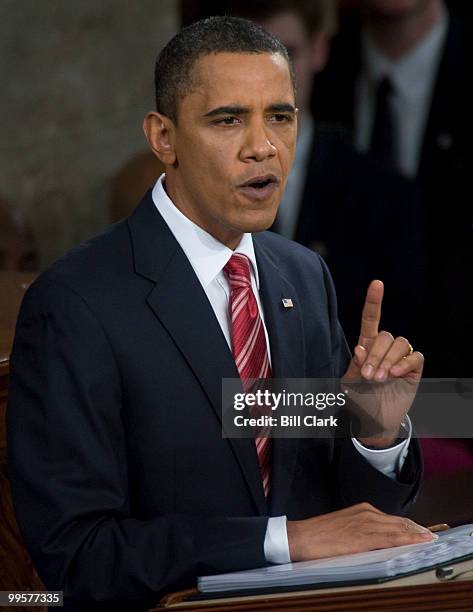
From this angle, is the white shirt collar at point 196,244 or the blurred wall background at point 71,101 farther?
the blurred wall background at point 71,101

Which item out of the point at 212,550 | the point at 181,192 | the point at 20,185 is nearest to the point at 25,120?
the point at 20,185

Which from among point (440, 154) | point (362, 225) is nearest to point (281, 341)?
point (362, 225)

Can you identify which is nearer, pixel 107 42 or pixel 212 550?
pixel 212 550

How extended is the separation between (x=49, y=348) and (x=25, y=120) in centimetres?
254

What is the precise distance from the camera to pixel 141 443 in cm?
185

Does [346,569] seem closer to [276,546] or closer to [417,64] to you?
[276,546]

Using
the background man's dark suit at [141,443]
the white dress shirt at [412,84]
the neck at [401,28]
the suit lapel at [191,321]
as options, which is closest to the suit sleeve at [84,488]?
the background man's dark suit at [141,443]

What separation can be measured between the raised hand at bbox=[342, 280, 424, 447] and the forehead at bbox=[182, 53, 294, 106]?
1.01 feet

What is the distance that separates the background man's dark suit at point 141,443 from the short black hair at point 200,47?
19 cm

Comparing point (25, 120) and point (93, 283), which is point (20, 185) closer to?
point (25, 120)

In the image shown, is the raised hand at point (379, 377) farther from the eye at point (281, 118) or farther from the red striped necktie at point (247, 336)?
the eye at point (281, 118)

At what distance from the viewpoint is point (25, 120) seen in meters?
Result: 4.21

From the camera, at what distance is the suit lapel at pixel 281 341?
1939 mm

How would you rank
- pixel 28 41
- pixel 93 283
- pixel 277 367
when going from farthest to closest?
pixel 28 41 < pixel 277 367 < pixel 93 283
